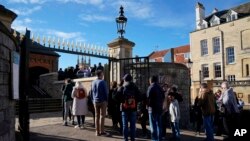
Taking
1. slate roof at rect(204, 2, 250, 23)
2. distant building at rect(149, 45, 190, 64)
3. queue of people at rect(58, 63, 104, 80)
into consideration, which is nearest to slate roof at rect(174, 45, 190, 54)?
distant building at rect(149, 45, 190, 64)

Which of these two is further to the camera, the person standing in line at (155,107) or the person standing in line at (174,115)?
the person standing in line at (174,115)

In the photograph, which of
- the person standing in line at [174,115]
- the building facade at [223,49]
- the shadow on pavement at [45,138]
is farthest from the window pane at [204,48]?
the shadow on pavement at [45,138]

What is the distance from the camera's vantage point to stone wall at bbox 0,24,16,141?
5.06 metres

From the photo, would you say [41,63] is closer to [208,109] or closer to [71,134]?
[71,134]

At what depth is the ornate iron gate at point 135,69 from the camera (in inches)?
428

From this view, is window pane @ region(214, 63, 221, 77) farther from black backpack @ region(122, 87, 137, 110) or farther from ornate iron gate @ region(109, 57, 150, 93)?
black backpack @ region(122, 87, 137, 110)

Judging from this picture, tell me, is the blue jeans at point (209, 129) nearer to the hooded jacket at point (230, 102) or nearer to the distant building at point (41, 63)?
the hooded jacket at point (230, 102)

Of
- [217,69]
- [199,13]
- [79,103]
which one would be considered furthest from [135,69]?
[199,13]

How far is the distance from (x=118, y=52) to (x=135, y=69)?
108 centimetres

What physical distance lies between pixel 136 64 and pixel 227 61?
29272 millimetres

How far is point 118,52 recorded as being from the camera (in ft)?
38.1

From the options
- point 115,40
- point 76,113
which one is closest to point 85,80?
point 115,40

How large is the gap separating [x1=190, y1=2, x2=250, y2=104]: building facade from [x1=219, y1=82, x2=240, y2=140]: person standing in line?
24.3m

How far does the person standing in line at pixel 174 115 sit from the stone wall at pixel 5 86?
4.55 metres
